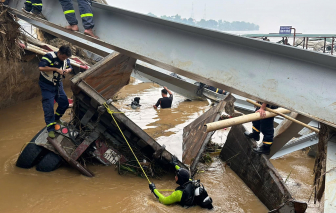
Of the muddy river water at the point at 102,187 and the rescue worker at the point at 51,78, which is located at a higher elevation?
the rescue worker at the point at 51,78

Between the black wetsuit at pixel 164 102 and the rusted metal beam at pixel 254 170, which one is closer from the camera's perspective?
the rusted metal beam at pixel 254 170

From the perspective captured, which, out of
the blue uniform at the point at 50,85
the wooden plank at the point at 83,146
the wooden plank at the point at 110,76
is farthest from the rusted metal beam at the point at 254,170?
the blue uniform at the point at 50,85

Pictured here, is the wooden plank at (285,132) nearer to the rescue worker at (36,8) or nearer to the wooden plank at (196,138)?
the wooden plank at (196,138)

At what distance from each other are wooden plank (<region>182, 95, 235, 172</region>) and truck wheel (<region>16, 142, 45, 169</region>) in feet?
8.25

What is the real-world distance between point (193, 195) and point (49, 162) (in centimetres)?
249

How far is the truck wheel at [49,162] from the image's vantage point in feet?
15.8

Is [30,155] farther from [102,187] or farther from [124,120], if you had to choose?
[124,120]

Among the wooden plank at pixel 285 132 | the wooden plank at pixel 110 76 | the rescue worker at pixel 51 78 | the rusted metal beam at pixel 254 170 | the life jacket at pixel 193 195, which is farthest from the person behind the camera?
the wooden plank at pixel 110 76

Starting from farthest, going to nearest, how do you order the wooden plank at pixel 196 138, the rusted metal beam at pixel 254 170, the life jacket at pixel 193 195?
the wooden plank at pixel 196 138 → the life jacket at pixel 193 195 → the rusted metal beam at pixel 254 170

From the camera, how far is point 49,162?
482 centimetres

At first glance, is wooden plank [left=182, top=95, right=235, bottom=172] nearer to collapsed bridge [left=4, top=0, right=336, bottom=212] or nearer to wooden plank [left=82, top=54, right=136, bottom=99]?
wooden plank [left=82, top=54, right=136, bottom=99]

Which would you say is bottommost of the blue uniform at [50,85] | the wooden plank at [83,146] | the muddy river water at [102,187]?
the muddy river water at [102,187]

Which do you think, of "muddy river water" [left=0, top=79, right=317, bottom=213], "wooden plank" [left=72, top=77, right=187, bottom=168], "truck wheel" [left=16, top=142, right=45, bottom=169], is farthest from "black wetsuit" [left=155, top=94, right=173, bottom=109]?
"truck wheel" [left=16, top=142, right=45, bottom=169]

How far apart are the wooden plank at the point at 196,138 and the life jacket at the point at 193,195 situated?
83cm
